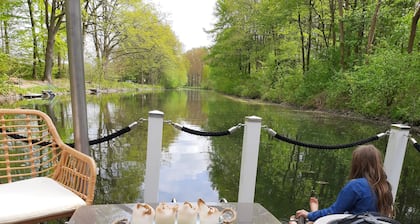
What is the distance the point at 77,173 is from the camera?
72.6 inches

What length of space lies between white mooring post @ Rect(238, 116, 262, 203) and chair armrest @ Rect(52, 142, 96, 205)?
121 cm

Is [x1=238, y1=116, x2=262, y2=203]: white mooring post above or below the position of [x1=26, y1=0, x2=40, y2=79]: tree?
below

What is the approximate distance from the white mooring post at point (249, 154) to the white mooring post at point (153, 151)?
73cm

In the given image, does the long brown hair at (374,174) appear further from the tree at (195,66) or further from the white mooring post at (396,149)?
the tree at (195,66)

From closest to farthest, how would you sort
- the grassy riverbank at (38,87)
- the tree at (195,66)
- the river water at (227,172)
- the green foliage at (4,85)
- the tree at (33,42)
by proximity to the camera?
1. the river water at (227,172)
2. the green foliage at (4,85)
3. the grassy riverbank at (38,87)
4. the tree at (33,42)
5. the tree at (195,66)

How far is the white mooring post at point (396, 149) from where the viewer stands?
2373mm

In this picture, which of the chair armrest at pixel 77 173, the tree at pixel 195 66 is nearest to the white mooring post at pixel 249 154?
the chair armrest at pixel 77 173

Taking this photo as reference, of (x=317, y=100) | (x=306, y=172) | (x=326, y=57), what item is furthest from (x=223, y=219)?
(x=326, y=57)

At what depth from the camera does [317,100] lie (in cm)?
1409

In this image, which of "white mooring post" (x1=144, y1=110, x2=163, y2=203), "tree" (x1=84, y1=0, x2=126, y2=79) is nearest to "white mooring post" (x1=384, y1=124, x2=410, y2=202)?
"white mooring post" (x1=144, y1=110, x2=163, y2=203)

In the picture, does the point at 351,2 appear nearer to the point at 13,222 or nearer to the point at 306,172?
the point at 306,172

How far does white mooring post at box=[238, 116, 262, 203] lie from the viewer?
2.26 meters

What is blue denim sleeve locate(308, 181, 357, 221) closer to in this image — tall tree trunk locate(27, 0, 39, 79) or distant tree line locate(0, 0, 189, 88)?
distant tree line locate(0, 0, 189, 88)

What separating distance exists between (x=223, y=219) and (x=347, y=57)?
14839mm
